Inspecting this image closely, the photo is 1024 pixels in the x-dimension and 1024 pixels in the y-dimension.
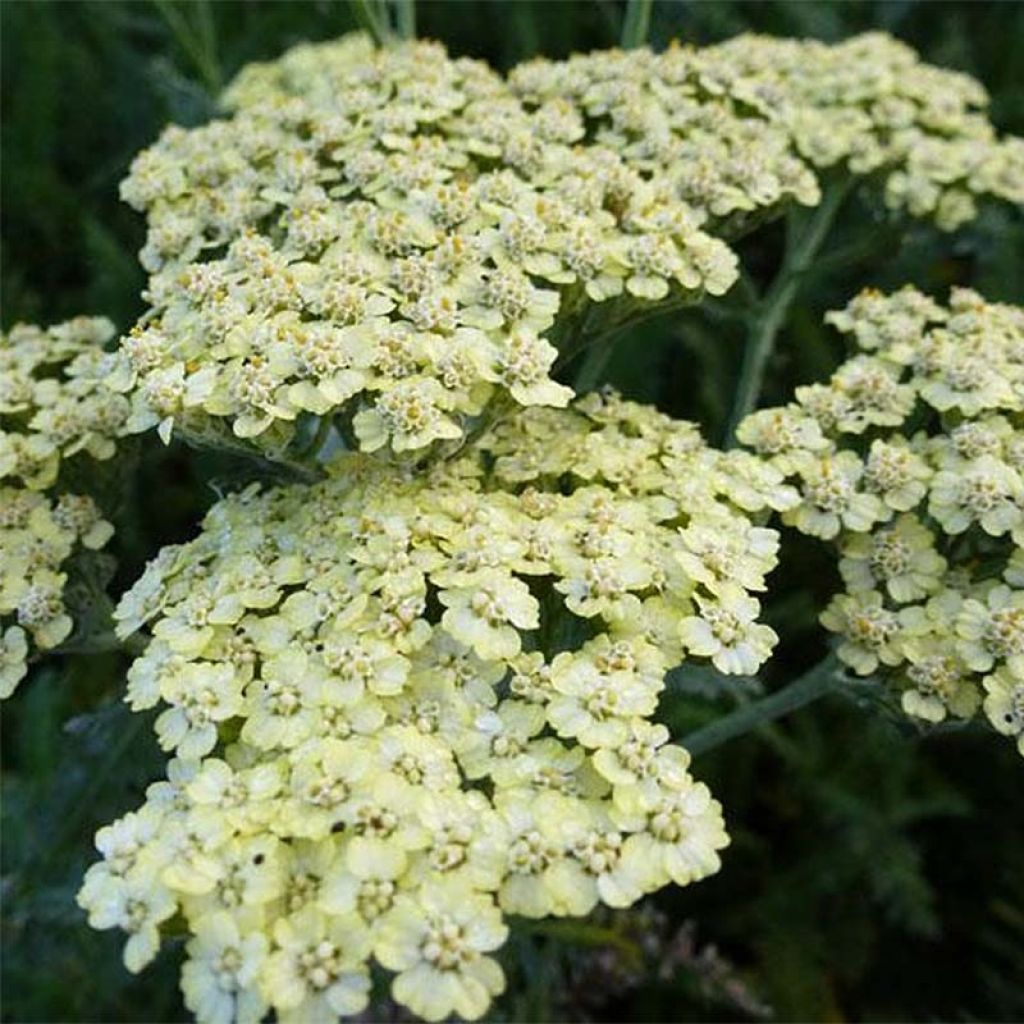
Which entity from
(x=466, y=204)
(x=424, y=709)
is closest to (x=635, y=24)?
(x=466, y=204)

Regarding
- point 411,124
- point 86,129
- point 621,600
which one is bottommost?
point 86,129

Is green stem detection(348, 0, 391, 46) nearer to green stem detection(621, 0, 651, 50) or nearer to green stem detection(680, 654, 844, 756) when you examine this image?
green stem detection(621, 0, 651, 50)

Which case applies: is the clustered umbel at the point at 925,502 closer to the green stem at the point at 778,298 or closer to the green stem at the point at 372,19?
the green stem at the point at 778,298

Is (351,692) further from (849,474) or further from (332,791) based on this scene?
(849,474)

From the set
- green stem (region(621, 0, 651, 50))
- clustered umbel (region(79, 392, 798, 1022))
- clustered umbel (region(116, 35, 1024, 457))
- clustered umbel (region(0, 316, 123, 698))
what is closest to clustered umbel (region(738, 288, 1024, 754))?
clustered umbel (region(79, 392, 798, 1022))

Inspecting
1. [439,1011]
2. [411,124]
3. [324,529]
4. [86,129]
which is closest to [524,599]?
[324,529]

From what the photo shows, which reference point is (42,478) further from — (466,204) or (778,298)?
(778,298)
